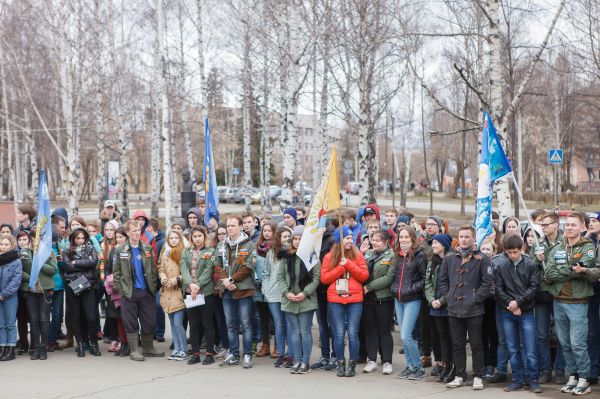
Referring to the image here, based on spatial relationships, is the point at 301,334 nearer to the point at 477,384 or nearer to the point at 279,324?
the point at 279,324

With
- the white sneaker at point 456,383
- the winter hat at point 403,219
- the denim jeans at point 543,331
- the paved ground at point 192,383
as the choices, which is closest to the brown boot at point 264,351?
the paved ground at point 192,383

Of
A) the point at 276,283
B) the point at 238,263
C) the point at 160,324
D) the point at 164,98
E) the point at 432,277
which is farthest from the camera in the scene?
the point at 164,98

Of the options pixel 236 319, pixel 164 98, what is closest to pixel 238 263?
pixel 236 319

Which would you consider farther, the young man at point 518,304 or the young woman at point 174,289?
the young woman at point 174,289

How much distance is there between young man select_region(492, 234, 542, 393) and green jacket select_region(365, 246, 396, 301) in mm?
1290

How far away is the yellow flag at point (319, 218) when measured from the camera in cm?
870

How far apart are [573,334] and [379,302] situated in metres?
2.25

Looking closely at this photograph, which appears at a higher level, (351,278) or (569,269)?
(569,269)

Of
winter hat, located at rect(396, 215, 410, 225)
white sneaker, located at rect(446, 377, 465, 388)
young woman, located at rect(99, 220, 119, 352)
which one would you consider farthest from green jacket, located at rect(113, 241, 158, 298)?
white sneaker, located at rect(446, 377, 465, 388)

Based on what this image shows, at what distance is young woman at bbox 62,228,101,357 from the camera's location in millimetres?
9898

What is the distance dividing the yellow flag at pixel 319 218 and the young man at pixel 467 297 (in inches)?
64.4

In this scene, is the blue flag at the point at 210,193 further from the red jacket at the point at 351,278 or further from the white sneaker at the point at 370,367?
the white sneaker at the point at 370,367

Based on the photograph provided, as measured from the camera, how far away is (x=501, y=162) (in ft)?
29.2

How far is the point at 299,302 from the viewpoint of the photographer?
877 centimetres
